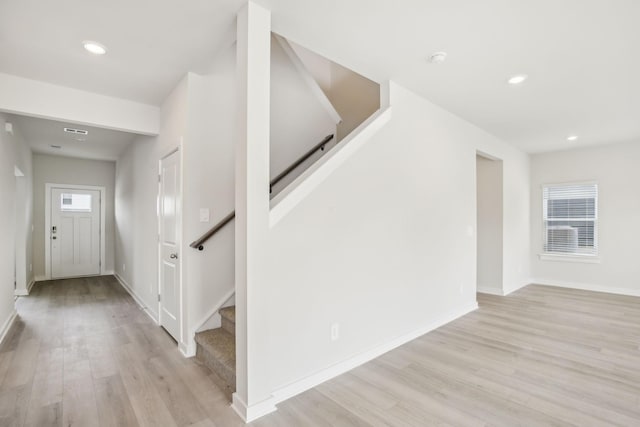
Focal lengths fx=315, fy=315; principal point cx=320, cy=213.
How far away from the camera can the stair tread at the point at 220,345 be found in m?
2.41

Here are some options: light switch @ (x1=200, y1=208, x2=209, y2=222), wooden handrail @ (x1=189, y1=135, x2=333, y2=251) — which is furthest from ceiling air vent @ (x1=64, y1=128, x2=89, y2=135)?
wooden handrail @ (x1=189, y1=135, x2=333, y2=251)

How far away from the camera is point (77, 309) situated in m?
4.36

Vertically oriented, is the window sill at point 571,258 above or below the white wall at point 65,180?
below

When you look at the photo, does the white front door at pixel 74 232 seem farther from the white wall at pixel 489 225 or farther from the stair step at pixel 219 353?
the white wall at pixel 489 225

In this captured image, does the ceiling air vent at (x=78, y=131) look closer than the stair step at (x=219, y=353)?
No

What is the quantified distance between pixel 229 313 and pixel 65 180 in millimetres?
6050

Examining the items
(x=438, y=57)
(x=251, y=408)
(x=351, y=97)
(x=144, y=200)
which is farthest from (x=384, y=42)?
(x=144, y=200)

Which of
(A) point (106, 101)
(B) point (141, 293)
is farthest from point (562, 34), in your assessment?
(B) point (141, 293)

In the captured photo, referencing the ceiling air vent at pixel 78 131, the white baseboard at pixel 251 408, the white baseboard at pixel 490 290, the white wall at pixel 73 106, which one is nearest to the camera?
the white baseboard at pixel 251 408

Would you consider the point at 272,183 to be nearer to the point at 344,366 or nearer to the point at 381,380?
the point at 344,366

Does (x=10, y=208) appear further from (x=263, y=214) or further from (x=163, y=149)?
(x=263, y=214)

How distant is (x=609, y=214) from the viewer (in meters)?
5.52

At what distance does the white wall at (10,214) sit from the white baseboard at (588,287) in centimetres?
824

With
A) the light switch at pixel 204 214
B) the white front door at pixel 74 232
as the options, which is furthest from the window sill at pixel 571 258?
the white front door at pixel 74 232
